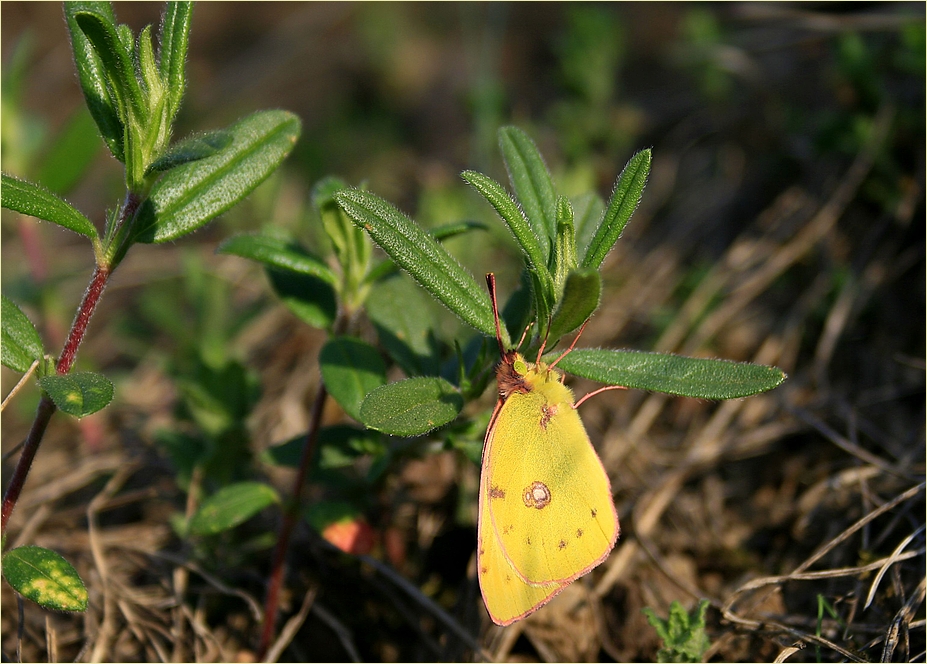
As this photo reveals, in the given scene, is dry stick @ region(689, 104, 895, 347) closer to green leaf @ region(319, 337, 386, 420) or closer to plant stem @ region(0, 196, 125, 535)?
green leaf @ region(319, 337, 386, 420)

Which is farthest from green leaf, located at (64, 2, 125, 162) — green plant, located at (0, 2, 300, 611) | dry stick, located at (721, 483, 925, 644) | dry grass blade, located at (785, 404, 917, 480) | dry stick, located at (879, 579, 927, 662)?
dry grass blade, located at (785, 404, 917, 480)

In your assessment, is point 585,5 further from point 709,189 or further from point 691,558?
point 691,558

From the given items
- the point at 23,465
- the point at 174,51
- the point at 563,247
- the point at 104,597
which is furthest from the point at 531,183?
the point at 104,597

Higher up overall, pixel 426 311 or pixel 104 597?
pixel 426 311

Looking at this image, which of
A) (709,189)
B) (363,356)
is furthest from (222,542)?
(709,189)

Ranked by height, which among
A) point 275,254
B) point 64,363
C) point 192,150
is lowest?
point 64,363

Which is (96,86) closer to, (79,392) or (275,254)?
(275,254)

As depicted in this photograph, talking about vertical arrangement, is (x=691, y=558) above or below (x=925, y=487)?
below
